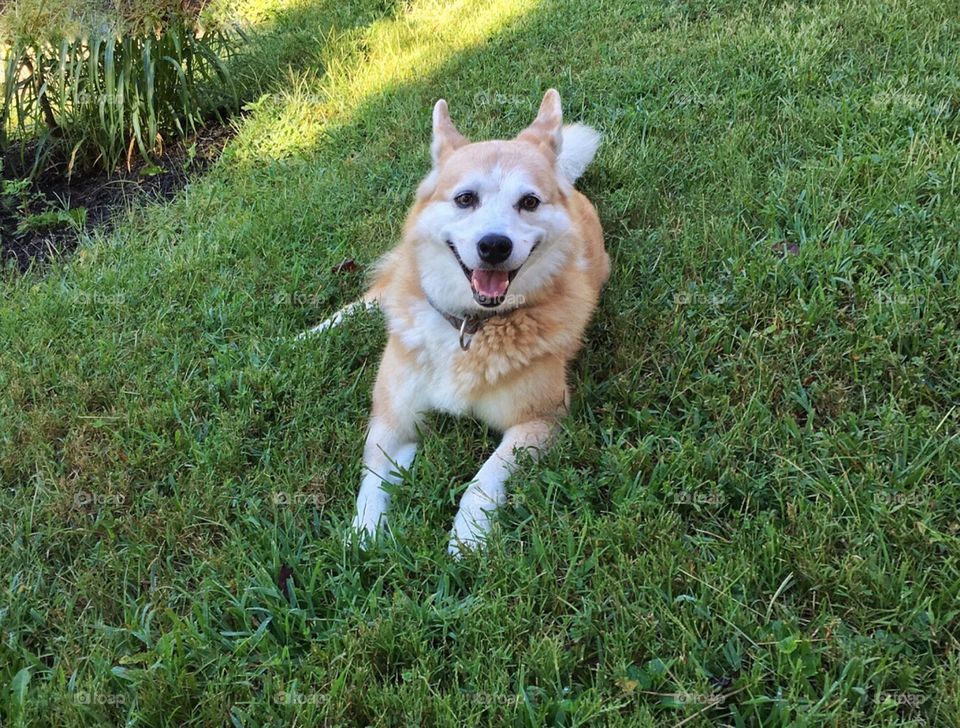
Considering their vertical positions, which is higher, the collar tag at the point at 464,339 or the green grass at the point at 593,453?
the collar tag at the point at 464,339

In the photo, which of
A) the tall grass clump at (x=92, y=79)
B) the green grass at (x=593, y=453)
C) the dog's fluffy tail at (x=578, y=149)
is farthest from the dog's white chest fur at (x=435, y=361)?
the tall grass clump at (x=92, y=79)

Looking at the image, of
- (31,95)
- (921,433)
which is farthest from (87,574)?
(31,95)

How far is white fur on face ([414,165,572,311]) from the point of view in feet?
8.93

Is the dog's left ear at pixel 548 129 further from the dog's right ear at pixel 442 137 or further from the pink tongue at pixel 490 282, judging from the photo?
the pink tongue at pixel 490 282

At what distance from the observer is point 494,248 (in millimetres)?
2617

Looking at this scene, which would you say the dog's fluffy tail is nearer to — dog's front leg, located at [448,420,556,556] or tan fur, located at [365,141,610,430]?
tan fur, located at [365,141,610,430]

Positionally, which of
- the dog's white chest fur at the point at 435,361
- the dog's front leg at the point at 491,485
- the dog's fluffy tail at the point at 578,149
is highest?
the dog's fluffy tail at the point at 578,149

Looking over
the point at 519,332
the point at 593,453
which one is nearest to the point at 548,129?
the point at 519,332

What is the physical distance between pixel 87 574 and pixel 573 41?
5.21 meters

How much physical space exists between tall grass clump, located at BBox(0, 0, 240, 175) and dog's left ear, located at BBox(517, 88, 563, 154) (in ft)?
10.7

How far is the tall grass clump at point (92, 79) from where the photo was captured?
5051 millimetres

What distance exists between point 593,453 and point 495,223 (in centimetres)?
95

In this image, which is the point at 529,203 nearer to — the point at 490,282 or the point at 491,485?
the point at 490,282

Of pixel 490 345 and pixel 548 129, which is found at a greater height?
pixel 548 129
